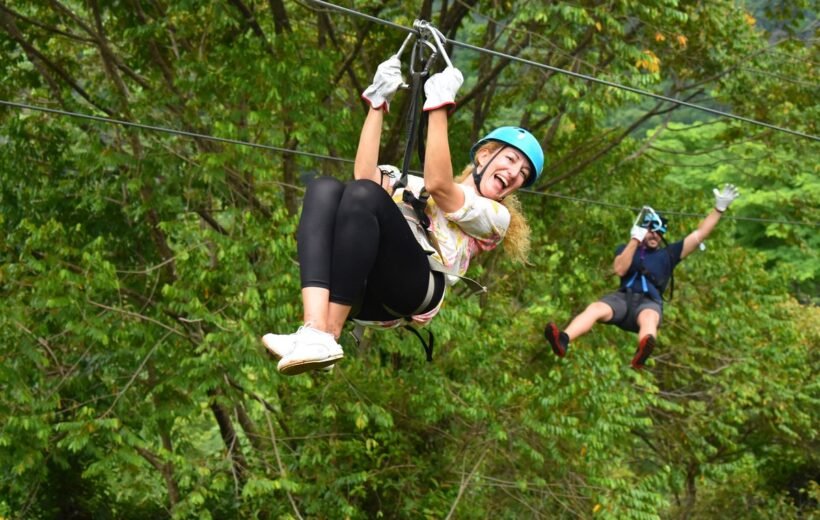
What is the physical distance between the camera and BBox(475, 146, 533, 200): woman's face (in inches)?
131

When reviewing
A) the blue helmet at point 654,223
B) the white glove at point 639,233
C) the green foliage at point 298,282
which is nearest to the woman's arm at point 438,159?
the white glove at point 639,233

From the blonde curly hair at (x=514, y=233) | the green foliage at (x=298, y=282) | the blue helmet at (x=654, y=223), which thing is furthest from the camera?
the green foliage at (x=298, y=282)

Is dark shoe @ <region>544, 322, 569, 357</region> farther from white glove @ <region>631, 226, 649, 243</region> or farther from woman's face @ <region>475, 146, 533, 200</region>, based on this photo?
woman's face @ <region>475, 146, 533, 200</region>

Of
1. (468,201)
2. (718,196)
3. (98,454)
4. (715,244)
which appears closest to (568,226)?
(715,244)

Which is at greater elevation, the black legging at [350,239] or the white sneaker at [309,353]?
the black legging at [350,239]

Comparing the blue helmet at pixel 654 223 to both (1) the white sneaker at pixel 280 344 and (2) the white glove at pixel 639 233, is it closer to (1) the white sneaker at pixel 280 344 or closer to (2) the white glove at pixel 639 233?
(2) the white glove at pixel 639 233

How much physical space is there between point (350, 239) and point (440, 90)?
0.51m

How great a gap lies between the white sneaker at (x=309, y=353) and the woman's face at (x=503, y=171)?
0.82 metres

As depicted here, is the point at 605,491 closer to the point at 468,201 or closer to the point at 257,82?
the point at 257,82

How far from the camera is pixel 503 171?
3.34 m

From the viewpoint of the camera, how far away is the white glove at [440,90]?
2953mm

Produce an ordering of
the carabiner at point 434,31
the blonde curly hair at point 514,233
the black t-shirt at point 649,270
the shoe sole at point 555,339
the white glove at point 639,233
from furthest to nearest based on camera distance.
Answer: the black t-shirt at point 649,270
the white glove at point 639,233
the shoe sole at point 555,339
the blonde curly hair at point 514,233
the carabiner at point 434,31

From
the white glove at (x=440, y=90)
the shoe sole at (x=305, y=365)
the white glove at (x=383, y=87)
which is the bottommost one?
the shoe sole at (x=305, y=365)

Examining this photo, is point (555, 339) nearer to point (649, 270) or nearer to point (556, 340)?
point (556, 340)
